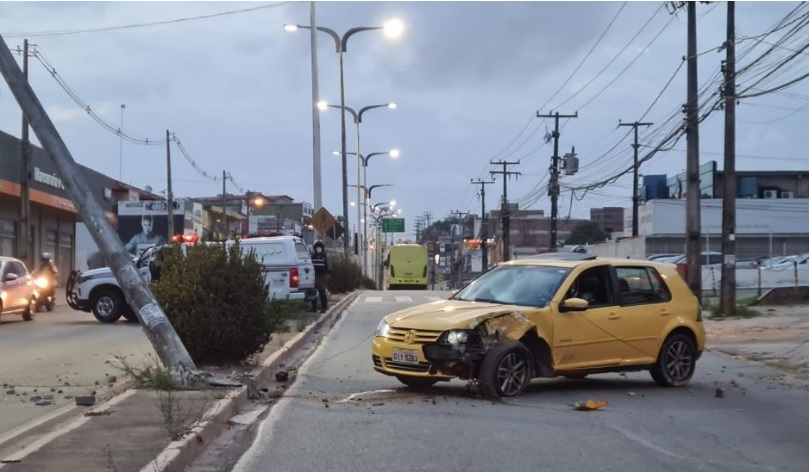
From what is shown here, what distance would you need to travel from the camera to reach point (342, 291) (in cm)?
4078

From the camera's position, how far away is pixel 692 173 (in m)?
26.4

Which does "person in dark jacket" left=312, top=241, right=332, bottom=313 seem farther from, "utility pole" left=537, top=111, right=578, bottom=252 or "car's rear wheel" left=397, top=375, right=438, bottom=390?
"utility pole" left=537, top=111, right=578, bottom=252

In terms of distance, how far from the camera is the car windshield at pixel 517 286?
459 inches

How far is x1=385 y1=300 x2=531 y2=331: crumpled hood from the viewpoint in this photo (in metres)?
10.8

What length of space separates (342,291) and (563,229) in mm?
98240

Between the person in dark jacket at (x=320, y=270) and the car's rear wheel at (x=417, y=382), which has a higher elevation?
the person in dark jacket at (x=320, y=270)

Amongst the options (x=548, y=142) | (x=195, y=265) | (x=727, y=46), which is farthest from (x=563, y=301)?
(x=548, y=142)

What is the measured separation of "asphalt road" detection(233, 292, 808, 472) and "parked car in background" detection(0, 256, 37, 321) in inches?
447

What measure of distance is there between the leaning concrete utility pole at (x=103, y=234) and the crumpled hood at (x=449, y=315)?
8.08 ft

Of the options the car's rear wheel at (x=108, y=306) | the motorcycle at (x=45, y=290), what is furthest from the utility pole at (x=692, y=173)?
the motorcycle at (x=45, y=290)

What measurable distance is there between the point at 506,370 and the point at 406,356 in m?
1.12

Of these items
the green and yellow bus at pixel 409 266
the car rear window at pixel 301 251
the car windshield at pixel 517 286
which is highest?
the car rear window at pixel 301 251

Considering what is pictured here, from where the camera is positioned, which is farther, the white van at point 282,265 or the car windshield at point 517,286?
the white van at point 282,265

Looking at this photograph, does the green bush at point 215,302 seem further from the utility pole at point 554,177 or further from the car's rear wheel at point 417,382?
the utility pole at point 554,177
